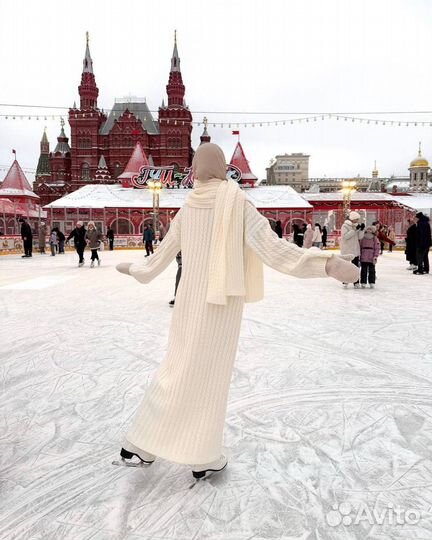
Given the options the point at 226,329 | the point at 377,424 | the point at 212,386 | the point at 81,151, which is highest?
the point at 81,151

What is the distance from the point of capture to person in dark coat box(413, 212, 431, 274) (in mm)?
8711

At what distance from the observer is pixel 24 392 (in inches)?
101

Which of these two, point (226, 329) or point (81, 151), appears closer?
point (226, 329)

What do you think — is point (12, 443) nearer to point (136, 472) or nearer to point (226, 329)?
point (136, 472)

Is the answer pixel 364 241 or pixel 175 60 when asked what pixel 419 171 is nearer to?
pixel 175 60

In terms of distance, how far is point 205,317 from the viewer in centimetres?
157

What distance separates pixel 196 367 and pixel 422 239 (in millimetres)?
8696

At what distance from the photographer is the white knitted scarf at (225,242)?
1523 mm

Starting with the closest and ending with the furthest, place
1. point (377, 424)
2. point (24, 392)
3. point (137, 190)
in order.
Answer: point (377, 424), point (24, 392), point (137, 190)

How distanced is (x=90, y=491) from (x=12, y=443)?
2.02ft

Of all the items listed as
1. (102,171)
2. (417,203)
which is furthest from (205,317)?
(102,171)

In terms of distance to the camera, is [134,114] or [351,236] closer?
[351,236]

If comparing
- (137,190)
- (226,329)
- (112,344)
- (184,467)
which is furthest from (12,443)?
(137,190)

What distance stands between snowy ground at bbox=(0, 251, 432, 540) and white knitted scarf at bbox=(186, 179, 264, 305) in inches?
31.8
